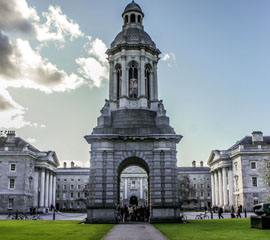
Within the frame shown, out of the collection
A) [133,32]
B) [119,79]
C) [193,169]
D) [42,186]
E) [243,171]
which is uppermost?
[133,32]

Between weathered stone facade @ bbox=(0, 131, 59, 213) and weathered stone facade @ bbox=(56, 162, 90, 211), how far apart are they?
27.7 metres

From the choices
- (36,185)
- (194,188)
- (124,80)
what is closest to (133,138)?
(124,80)

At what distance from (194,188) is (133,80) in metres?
69.7

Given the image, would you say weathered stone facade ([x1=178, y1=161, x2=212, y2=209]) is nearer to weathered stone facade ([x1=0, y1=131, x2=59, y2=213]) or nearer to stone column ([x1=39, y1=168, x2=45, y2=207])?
stone column ([x1=39, y1=168, x2=45, y2=207])

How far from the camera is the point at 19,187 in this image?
57.8 metres

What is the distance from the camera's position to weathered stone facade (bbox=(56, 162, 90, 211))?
93.0 m

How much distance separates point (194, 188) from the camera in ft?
313

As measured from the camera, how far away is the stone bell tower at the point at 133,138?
2652cm

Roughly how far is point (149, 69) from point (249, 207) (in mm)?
35689

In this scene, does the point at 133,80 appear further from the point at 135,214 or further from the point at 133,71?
the point at 135,214

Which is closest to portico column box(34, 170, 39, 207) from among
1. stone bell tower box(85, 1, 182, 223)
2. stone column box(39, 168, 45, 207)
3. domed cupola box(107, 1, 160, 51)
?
stone column box(39, 168, 45, 207)

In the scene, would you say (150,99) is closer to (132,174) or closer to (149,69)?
(149,69)

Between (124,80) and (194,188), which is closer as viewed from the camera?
(124,80)

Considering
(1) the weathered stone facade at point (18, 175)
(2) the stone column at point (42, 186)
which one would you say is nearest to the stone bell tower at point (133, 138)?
(1) the weathered stone facade at point (18, 175)
